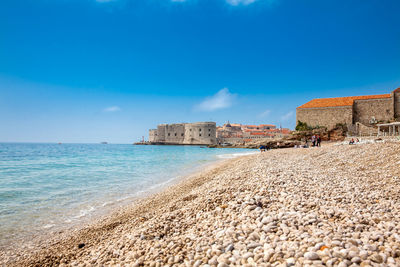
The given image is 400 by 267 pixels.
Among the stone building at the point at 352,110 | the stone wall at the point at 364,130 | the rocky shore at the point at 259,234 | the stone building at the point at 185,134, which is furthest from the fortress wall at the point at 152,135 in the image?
the rocky shore at the point at 259,234

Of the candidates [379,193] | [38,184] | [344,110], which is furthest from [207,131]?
[379,193]

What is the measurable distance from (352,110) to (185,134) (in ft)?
185

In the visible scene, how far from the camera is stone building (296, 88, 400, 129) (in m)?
36.7

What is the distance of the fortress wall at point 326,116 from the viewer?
38.8 m

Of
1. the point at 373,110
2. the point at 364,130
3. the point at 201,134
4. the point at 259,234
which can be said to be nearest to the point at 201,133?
the point at 201,134

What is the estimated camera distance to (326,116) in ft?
133

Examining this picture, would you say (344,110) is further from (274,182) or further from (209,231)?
(209,231)

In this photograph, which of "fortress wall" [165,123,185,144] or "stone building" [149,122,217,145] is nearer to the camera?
"stone building" [149,122,217,145]

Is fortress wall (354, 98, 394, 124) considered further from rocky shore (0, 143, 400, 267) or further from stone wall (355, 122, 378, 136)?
rocky shore (0, 143, 400, 267)

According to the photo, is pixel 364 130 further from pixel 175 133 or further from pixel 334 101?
pixel 175 133

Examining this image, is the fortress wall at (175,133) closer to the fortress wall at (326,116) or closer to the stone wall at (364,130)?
the fortress wall at (326,116)

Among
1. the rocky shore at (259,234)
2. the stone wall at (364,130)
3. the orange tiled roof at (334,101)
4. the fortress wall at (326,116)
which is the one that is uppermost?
the orange tiled roof at (334,101)

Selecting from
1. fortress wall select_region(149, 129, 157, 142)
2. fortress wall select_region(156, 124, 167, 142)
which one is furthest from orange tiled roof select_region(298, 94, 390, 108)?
fortress wall select_region(149, 129, 157, 142)

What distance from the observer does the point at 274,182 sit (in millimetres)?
5652
